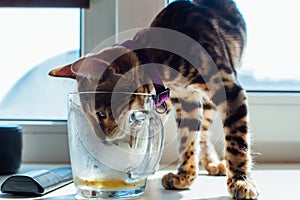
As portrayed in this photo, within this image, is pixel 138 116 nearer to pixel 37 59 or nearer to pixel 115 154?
pixel 115 154

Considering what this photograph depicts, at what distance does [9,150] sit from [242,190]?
0.53 meters

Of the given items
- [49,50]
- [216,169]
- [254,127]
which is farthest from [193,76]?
[49,50]

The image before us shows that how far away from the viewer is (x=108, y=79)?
3.04ft

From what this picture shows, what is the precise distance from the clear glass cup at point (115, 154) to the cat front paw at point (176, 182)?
0.33ft

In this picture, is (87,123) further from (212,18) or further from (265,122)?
(265,122)

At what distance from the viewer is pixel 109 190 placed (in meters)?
0.75

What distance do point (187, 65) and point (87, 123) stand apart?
263 mm

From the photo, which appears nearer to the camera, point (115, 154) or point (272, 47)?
point (115, 154)

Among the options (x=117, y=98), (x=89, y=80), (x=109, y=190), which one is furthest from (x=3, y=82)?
(x=109, y=190)

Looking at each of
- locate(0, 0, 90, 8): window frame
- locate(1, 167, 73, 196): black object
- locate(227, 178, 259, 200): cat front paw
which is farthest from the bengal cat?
locate(0, 0, 90, 8): window frame

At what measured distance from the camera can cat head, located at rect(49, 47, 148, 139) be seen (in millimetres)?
862

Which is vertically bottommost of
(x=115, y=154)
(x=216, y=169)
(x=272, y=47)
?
(x=216, y=169)

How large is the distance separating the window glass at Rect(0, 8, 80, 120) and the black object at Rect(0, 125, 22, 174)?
23 cm

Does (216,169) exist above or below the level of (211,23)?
below
